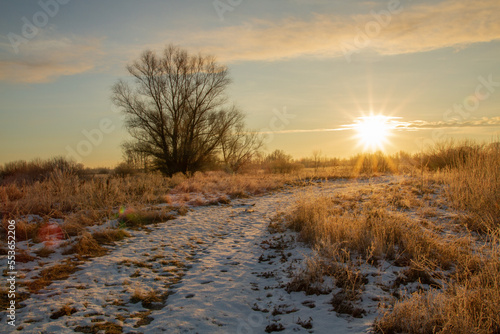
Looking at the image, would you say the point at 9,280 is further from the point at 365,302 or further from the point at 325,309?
the point at 365,302

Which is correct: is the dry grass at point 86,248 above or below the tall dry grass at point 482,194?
below

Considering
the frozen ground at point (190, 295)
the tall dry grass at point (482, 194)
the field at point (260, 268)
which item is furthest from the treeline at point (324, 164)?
the frozen ground at point (190, 295)

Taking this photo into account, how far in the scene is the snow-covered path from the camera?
3895 millimetres

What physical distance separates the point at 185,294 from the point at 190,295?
10 centimetres

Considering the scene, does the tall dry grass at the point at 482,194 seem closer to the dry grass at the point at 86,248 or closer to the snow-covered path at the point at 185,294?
the snow-covered path at the point at 185,294

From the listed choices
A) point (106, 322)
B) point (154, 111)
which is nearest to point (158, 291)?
point (106, 322)

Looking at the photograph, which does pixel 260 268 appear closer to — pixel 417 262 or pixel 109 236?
pixel 417 262

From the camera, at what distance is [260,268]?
6.18 meters

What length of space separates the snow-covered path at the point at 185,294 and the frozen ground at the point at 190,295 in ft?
0.04

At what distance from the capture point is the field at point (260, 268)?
12.6 feet

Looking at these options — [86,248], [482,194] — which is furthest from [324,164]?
Answer: [86,248]

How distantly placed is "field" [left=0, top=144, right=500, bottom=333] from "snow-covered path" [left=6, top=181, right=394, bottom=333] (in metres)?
0.03

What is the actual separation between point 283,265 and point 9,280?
4.61m

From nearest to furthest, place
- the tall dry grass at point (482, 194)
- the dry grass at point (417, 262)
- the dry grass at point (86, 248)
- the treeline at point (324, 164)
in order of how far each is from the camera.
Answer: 1. the dry grass at point (417, 262)
2. the dry grass at point (86, 248)
3. the tall dry grass at point (482, 194)
4. the treeline at point (324, 164)
